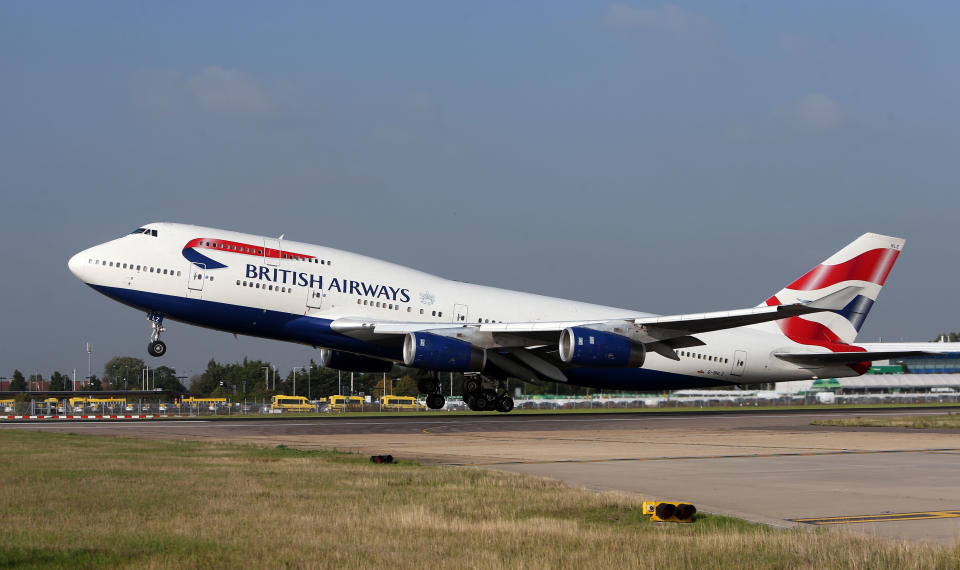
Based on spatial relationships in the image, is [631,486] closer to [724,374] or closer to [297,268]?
[297,268]

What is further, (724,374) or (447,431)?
(724,374)

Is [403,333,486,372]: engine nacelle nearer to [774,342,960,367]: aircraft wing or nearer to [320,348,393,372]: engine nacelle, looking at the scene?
[320,348,393,372]: engine nacelle

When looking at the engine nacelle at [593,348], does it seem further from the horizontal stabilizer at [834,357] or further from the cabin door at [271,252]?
the horizontal stabilizer at [834,357]

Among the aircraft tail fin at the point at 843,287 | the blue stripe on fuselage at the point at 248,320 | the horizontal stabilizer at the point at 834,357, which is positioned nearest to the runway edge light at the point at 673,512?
the blue stripe on fuselage at the point at 248,320

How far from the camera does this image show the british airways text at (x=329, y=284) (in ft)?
138

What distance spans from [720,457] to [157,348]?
2874cm

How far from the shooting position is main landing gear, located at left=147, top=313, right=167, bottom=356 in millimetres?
42719

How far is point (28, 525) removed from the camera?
37.3 feet

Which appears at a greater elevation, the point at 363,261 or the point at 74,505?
the point at 363,261

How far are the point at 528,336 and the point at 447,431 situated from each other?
1056 cm

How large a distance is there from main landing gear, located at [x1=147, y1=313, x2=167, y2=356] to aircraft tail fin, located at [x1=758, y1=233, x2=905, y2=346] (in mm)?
29876

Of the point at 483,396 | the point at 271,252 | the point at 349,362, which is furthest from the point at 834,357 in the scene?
the point at 271,252

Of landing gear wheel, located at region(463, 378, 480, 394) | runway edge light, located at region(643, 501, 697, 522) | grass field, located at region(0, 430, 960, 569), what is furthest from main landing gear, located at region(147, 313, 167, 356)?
runway edge light, located at region(643, 501, 697, 522)

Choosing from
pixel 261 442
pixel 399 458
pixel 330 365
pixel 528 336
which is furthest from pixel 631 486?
pixel 330 365
